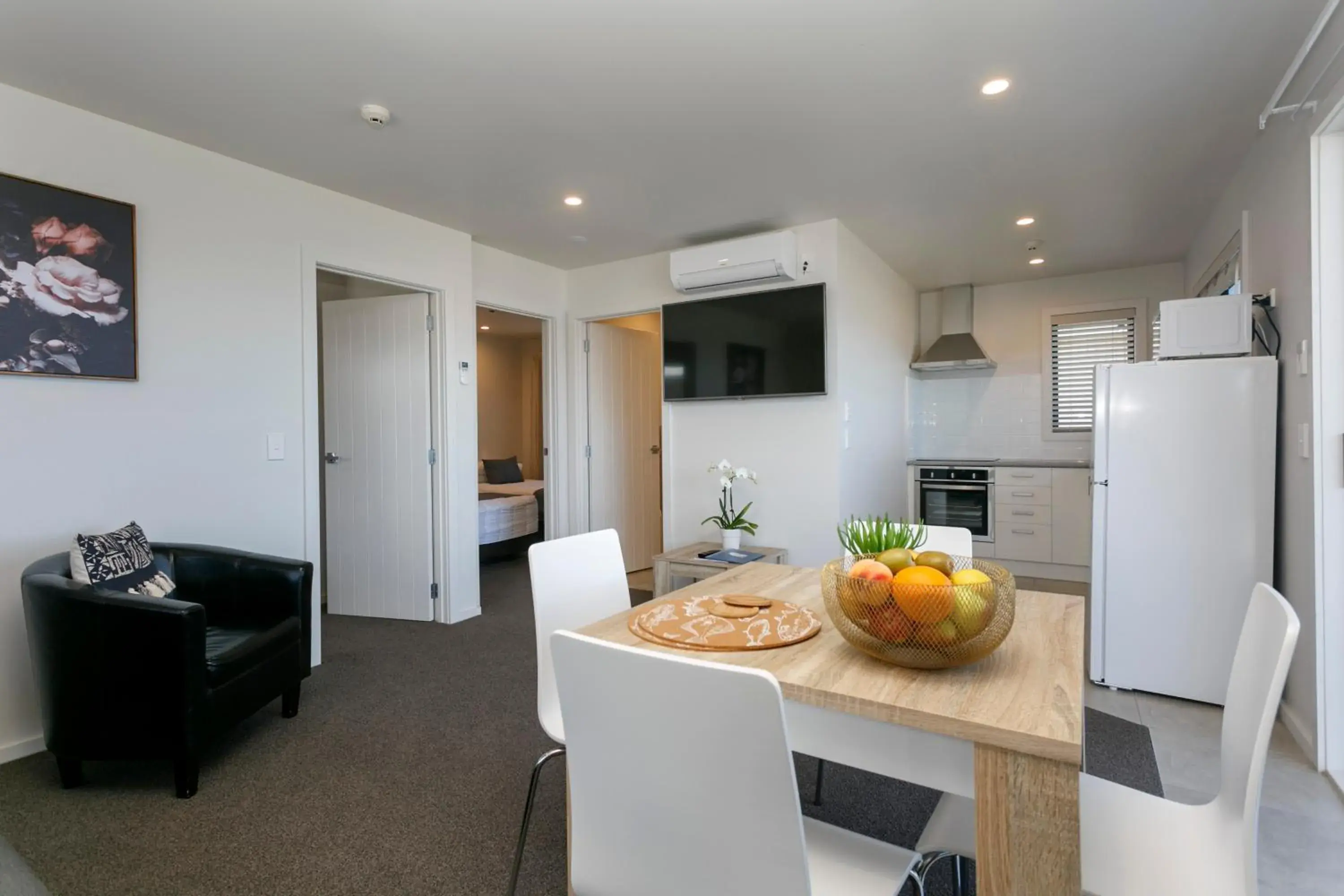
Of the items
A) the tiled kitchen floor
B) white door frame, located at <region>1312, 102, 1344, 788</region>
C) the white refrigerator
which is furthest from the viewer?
the white refrigerator

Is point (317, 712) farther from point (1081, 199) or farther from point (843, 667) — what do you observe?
point (1081, 199)

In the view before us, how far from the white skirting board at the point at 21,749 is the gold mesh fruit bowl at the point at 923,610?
2.90 meters

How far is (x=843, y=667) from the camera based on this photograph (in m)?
1.12

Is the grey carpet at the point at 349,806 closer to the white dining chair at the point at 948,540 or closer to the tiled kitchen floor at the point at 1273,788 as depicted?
the tiled kitchen floor at the point at 1273,788

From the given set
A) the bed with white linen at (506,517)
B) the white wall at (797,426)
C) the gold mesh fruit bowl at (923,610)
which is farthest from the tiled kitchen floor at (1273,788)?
the bed with white linen at (506,517)

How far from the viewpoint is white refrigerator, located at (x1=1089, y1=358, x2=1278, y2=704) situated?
262 cm

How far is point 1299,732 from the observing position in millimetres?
2367

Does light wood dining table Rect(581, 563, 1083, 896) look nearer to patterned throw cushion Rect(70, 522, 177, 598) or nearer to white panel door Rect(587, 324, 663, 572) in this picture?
patterned throw cushion Rect(70, 522, 177, 598)

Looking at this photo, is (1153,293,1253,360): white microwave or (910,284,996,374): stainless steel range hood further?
(910,284,996,374): stainless steel range hood

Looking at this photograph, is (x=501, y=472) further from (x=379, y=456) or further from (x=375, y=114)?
(x=375, y=114)

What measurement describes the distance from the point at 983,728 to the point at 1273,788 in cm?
207

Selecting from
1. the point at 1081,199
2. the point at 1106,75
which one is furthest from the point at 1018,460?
the point at 1106,75

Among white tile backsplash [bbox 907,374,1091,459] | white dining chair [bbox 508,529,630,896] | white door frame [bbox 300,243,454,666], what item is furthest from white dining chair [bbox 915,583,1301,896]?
white tile backsplash [bbox 907,374,1091,459]

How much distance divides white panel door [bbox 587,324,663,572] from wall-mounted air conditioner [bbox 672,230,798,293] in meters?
0.82
